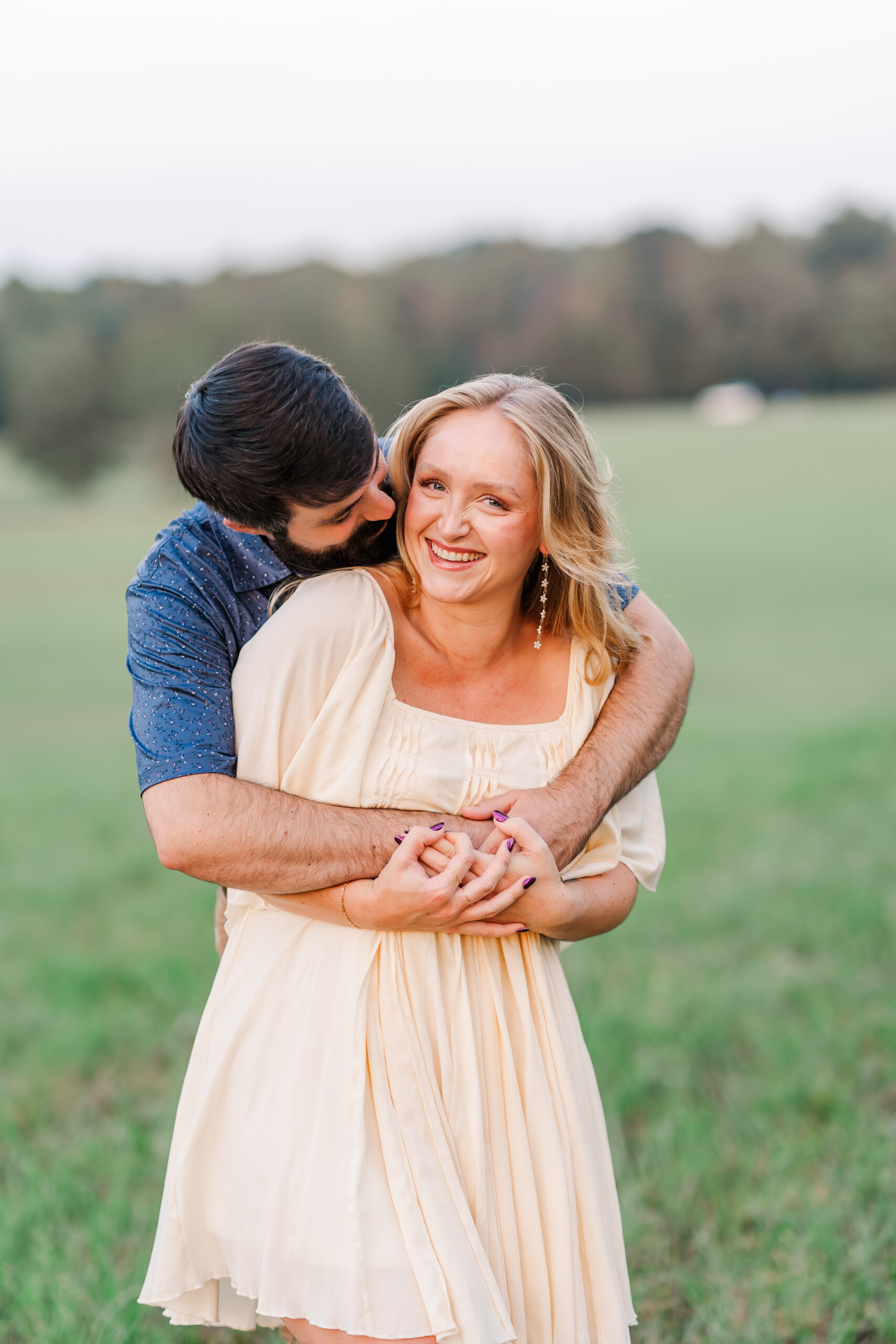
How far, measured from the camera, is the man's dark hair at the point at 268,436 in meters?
2.25

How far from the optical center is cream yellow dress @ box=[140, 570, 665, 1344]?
7.24 feet

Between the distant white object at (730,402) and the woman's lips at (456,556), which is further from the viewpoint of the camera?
the distant white object at (730,402)

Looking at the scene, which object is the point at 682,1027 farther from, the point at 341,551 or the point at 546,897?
the point at 341,551

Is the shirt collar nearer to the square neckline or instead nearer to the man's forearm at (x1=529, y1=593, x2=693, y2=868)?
the square neckline

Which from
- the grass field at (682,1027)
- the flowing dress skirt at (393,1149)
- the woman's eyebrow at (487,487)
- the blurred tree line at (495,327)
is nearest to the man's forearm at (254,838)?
the flowing dress skirt at (393,1149)

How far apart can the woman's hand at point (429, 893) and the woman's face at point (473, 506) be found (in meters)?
0.51

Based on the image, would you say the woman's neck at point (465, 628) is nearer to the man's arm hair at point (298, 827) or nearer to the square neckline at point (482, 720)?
the square neckline at point (482, 720)

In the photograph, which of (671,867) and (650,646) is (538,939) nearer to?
(650,646)

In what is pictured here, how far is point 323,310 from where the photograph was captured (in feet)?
211

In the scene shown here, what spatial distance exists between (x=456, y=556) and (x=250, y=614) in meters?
0.44

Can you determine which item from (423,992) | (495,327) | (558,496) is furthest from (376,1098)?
(495,327)

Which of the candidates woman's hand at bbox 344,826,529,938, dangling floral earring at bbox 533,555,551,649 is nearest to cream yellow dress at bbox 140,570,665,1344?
woman's hand at bbox 344,826,529,938

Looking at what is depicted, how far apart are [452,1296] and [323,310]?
65570mm

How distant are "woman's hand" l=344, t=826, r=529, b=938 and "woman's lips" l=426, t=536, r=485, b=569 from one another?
530 millimetres
